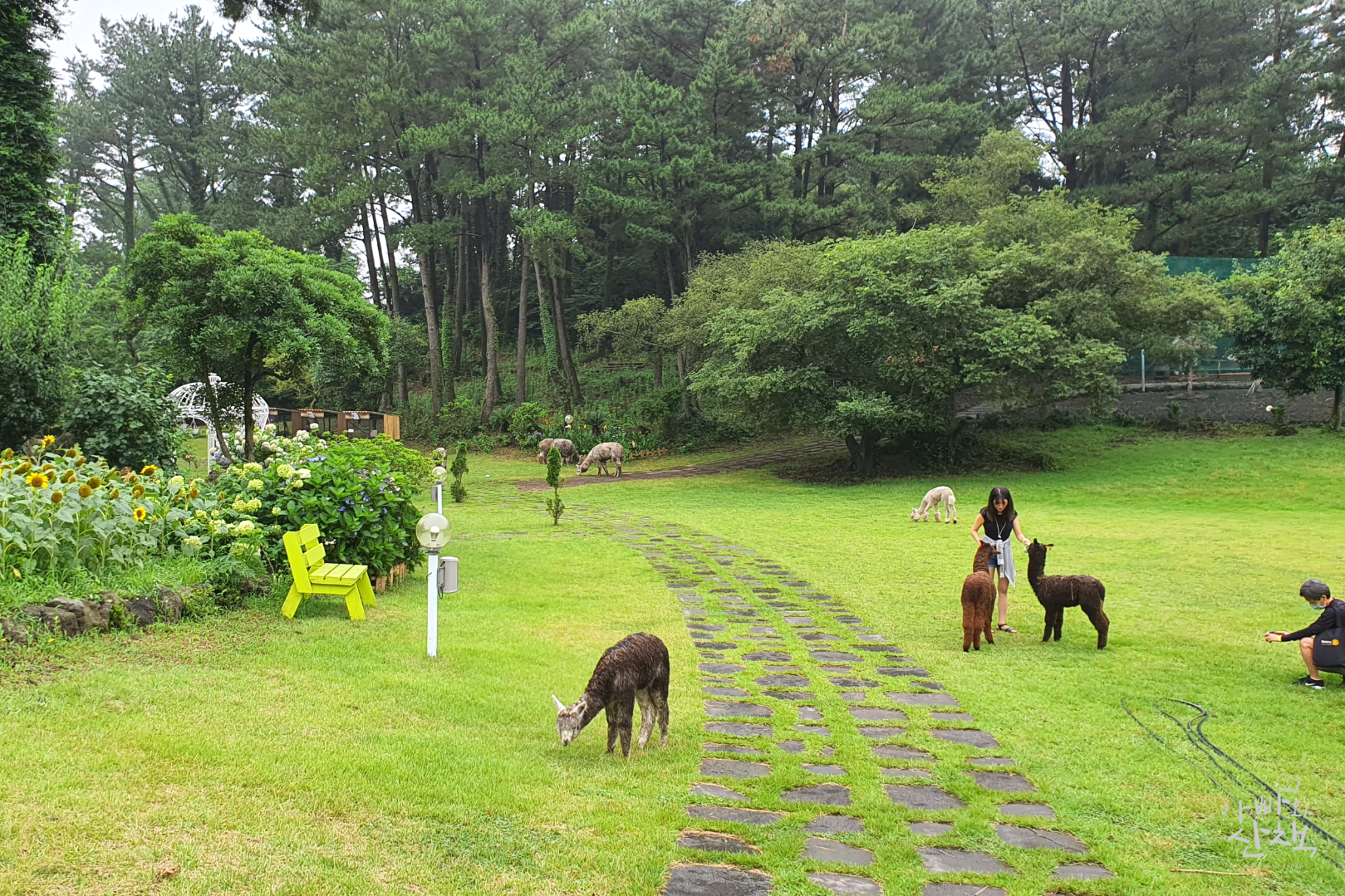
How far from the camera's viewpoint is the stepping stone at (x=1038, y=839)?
13.5ft

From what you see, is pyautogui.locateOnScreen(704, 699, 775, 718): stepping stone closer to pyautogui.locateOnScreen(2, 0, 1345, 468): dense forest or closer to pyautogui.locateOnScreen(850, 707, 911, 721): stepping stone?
pyautogui.locateOnScreen(850, 707, 911, 721): stepping stone

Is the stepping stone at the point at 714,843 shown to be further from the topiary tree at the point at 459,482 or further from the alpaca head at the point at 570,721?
the topiary tree at the point at 459,482

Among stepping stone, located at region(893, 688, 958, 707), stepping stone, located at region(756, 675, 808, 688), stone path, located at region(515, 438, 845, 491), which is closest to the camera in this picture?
stepping stone, located at region(893, 688, 958, 707)

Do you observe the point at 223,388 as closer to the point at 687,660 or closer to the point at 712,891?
the point at 687,660

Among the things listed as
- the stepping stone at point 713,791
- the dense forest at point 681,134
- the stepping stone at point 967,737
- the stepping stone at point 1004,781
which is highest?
the dense forest at point 681,134

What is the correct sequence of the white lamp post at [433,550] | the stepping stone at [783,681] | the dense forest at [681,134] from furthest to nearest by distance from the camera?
the dense forest at [681,134], the stepping stone at [783,681], the white lamp post at [433,550]

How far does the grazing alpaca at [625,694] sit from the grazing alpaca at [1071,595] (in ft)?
14.1

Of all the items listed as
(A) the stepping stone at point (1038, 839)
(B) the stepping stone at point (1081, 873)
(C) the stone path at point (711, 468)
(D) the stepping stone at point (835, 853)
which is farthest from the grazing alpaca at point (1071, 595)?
(C) the stone path at point (711, 468)

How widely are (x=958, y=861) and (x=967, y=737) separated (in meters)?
1.83

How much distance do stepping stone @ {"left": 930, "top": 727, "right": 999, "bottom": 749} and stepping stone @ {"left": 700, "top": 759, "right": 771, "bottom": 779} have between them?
1.37m


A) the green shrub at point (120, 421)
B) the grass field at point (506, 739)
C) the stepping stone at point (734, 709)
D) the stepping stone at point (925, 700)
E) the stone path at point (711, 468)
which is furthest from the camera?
the stone path at point (711, 468)

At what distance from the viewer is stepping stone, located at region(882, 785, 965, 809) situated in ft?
15.0

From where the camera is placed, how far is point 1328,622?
6.45 m

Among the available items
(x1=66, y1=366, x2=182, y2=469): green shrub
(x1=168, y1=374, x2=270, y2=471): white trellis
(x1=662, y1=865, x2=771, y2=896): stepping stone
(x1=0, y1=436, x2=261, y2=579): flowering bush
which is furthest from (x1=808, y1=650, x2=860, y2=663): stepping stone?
(x1=168, y1=374, x2=270, y2=471): white trellis
